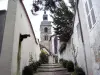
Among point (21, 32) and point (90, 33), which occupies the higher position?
point (21, 32)

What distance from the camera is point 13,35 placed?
641 centimetres

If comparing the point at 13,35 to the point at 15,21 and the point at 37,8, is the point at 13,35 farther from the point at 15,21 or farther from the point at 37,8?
the point at 37,8

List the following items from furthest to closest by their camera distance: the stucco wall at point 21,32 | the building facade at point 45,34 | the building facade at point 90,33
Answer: the building facade at point 45,34 → the stucco wall at point 21,32 → the building facade at point 90,33

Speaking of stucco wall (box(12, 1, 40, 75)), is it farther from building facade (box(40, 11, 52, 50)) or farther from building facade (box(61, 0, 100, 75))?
building facade (box(40, 11, 52, 50))

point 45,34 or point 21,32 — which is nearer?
point 21,32

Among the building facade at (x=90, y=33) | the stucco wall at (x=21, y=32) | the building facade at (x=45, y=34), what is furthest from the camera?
the building facade at (x=45, y=34)

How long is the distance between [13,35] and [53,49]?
126 feet

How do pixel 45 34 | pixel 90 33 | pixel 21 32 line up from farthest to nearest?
pixel 45 34 → pixel 21 32 → pixel 90 33

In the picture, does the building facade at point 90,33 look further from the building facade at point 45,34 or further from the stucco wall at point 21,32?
the building facade at point 45,34

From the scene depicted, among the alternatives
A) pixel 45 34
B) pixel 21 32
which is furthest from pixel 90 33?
pixel 45 34

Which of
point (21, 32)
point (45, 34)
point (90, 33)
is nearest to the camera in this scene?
point (90, 33)

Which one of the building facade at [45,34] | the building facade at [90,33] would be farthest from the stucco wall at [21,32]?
the building facade at [45,34]

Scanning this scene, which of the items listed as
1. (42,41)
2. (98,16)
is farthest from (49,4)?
(42,41)

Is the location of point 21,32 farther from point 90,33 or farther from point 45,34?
point 45,34
